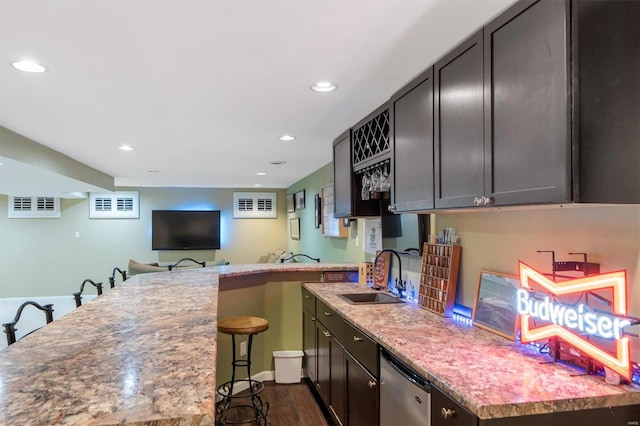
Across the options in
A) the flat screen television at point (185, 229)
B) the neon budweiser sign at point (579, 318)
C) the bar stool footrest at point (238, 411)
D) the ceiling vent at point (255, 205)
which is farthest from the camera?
the ceiling vent at point (255, 205)

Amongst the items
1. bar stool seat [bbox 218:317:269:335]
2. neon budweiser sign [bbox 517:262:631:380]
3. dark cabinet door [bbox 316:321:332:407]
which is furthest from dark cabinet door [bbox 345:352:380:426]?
neon budweiser sign [bbox 517:262:631:380]

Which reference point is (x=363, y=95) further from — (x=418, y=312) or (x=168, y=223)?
(x=168, y=223)

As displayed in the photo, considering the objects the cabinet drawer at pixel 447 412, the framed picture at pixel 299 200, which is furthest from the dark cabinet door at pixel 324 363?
the framed picture at pixel 299 200

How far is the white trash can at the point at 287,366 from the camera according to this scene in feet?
13.2

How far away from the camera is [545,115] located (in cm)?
130

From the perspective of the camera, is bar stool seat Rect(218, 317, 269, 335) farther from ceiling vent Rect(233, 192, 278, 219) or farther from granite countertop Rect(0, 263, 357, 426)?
ceiling vent Rect(233, 192, 278, 219)

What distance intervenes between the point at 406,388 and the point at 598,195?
1090 mm

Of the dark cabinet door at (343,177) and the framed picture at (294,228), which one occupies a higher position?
the dark cabinet door at (343,177)

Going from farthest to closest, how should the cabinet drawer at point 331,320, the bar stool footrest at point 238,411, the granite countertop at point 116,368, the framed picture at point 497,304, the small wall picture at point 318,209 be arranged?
the small wall picture at point 318,209 < the bar stool footrest at point 238,411 < the cabinet drawer at point 331,320 < the framed picture at point 497,304 < the granite countertop at point 116,368

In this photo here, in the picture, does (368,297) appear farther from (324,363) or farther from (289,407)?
(289,407)

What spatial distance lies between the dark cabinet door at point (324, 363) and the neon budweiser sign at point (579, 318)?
1.68 m

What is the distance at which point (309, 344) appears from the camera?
3830 mm

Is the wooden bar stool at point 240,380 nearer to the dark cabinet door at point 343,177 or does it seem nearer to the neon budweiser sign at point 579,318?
the dark cabinet door at point 343,177

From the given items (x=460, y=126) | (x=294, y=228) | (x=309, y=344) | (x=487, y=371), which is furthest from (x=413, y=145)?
(x=294, y=228)
